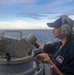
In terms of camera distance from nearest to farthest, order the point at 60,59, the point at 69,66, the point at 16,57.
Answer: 1. the point at 16,57
2. the point at 69,66
3. the point at 60,59

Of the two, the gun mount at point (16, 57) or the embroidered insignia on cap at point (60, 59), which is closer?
the gun mount at point (16, 57)

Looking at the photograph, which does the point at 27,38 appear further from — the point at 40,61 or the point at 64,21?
the point at 64,21

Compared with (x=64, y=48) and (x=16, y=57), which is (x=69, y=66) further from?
(x=16, y=57)

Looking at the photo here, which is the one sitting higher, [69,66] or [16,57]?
[16,57]

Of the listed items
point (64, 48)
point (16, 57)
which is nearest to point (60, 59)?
point (64, 48)

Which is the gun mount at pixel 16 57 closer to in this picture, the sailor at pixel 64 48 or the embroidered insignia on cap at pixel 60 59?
the sailor at pixel 64 48

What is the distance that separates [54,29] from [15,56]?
0.87m

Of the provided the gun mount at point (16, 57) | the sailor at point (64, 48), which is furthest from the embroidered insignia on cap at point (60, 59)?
the gun mount at point (16, 57)

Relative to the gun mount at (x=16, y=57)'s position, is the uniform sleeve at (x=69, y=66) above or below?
below

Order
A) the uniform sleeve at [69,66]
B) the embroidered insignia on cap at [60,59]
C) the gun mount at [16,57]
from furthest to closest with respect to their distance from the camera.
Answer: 1. the embroidered insignia on cap at [60,59]
2. the uniform sleeve at [69,66]
3. the gun mount at [16,57]

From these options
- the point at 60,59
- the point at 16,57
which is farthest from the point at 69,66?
the point at 16,57

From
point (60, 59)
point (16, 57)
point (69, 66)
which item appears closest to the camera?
point (16, 57)

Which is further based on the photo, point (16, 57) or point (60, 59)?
point (60, 59)

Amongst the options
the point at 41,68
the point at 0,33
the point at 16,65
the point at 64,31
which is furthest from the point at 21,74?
the point at 64,31
